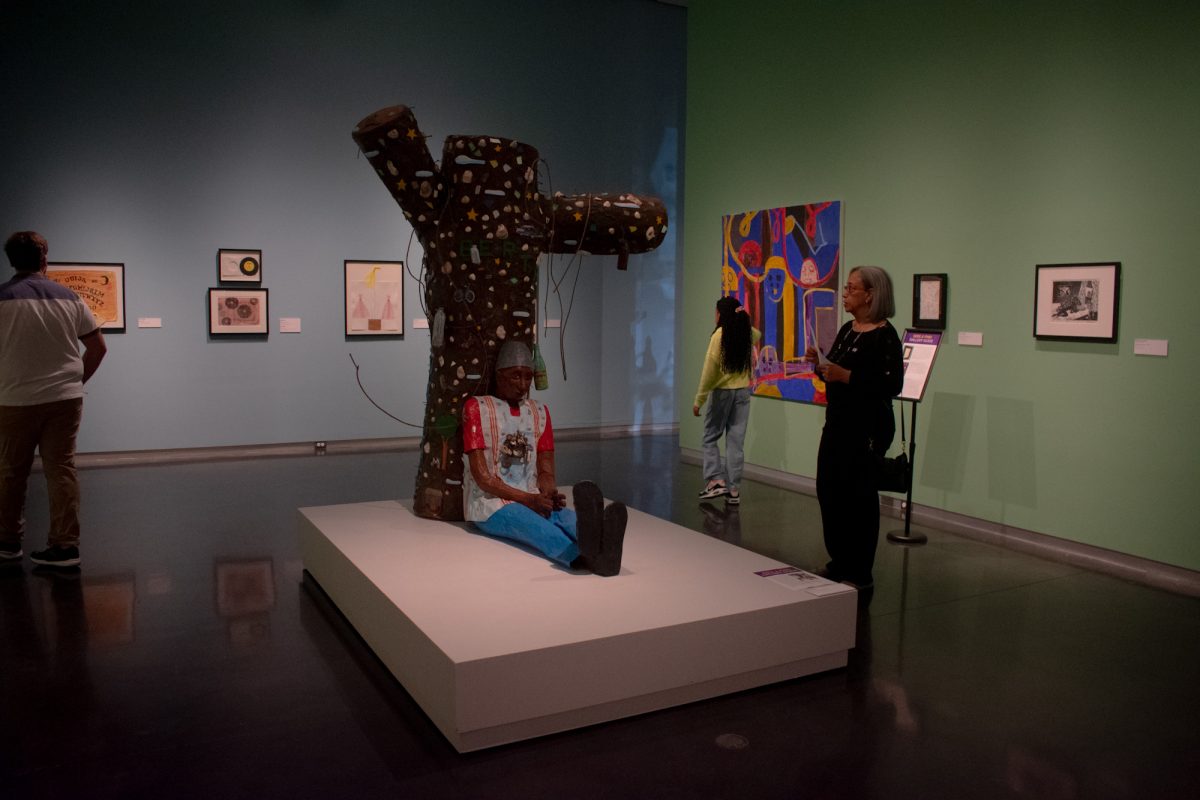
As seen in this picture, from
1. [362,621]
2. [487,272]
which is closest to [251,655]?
[362,621]

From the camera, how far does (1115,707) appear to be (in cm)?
369

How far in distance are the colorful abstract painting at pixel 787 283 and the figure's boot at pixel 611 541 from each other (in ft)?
13.4

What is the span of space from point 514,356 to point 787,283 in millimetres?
4059

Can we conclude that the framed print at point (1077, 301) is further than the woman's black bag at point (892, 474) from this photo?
Yes

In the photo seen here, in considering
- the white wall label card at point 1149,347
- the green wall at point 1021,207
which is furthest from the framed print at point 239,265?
the white wall label card at point 1149,347

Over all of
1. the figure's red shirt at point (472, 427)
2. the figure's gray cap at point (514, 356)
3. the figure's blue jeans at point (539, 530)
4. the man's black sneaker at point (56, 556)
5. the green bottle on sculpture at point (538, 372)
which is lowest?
the man's black sneaker at point (56, 556)

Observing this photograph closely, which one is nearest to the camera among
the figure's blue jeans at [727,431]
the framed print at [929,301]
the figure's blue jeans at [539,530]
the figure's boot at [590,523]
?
the figure's boot at [590,523]

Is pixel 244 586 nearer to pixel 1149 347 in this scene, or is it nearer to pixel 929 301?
pixel 929 301

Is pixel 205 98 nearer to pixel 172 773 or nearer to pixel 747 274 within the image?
pixel 747 274

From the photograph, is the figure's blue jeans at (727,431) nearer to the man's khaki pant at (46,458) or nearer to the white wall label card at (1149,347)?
the white wall label card at (1149,347)

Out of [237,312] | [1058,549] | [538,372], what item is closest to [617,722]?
[538,372]

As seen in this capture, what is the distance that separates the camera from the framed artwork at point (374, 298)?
9.77 meters

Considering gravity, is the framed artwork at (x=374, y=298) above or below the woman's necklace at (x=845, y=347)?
above

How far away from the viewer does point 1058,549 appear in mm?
5965
